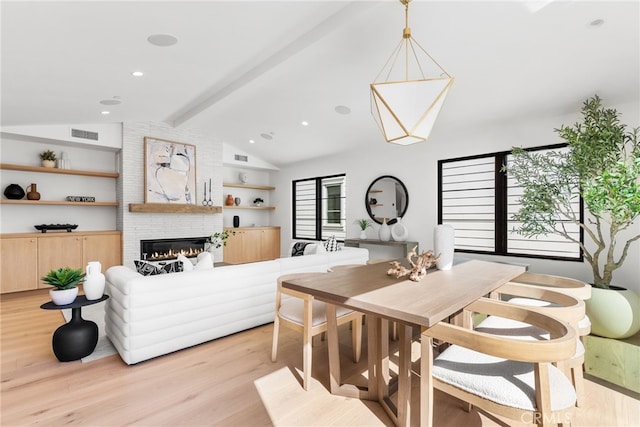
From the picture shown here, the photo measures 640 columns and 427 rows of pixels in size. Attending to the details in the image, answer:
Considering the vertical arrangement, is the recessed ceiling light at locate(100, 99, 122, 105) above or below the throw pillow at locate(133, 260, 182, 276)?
above

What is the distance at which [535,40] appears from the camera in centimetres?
288

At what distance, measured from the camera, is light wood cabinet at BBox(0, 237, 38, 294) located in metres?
4.50

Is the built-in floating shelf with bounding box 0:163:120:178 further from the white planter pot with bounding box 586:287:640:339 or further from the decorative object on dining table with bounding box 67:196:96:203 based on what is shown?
the white planter pot with bounding box 586:287:640:339

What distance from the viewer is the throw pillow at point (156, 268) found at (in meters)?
2.78

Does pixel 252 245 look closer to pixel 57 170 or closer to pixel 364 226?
pixel 364 226

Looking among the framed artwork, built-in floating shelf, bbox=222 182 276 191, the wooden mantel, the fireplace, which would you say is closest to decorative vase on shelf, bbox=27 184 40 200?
the wooden mantel

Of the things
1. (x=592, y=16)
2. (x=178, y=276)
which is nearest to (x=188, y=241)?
(x=178, y=276)

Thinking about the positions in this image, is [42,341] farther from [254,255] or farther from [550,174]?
[550,174]

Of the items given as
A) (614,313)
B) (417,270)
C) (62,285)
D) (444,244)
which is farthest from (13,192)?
(614,313)

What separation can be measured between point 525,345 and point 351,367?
159cm

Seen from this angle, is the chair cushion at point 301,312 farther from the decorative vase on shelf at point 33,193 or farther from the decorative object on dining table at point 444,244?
the decorative vase on shelf at point 33,193

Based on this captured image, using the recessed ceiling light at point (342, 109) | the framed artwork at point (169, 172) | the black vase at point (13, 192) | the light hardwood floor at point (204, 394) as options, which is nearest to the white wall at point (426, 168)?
the recessed ceiling light at point (342, 109)

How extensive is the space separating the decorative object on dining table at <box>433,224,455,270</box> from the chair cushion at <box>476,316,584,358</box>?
48 cm

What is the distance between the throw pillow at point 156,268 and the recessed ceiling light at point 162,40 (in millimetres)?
2021
